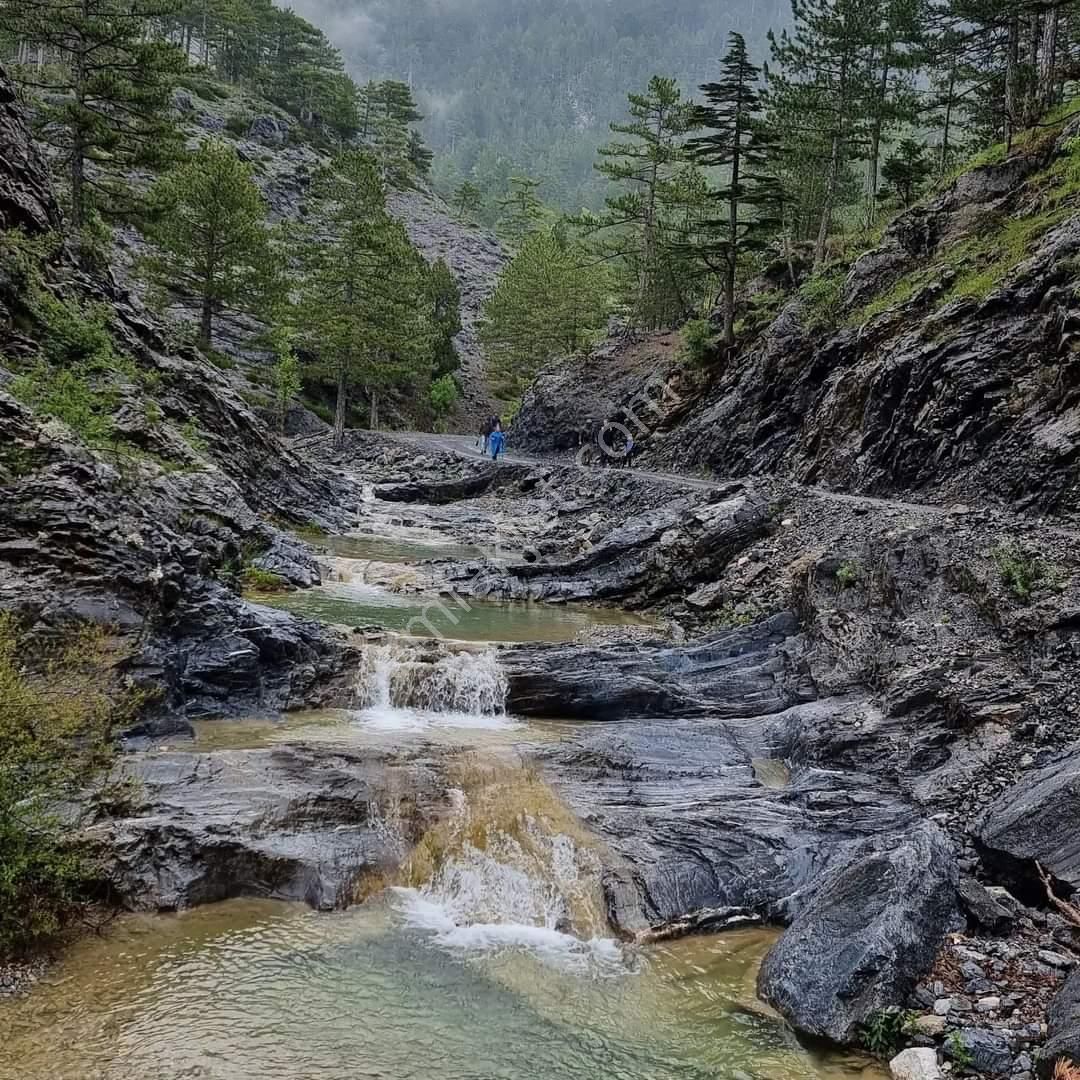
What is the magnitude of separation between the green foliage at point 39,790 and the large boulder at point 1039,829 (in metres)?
9.00

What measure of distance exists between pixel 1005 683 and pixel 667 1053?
673 cm

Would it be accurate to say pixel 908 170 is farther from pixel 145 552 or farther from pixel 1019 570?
pixel 145 552

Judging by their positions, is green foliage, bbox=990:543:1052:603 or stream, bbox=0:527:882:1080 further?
green foliage, bbox=990:543:1052:603

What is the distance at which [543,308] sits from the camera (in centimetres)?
5228

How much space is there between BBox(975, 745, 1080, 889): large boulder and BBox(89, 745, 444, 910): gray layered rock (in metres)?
6.23

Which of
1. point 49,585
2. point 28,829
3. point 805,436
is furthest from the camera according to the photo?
point 805,436

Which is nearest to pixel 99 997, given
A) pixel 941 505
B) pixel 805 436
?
pixel 941 505

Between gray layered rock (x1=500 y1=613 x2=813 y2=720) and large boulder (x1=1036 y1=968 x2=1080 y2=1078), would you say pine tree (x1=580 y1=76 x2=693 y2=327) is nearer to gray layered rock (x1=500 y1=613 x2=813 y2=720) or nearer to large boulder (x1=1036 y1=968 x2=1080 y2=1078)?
gray layered rock (x1=500 y1=613 x2=813 y2=720)

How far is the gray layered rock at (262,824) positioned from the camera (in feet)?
27.0

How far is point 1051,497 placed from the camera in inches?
571

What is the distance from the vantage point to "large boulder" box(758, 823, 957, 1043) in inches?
264

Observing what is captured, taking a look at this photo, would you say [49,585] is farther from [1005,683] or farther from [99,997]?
[1005,683]

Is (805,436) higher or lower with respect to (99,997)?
higher

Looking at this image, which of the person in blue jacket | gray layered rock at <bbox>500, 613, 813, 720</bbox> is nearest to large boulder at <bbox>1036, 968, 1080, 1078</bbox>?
gray layered rock at <bbox>500, 613, 813, 720</bbox>
